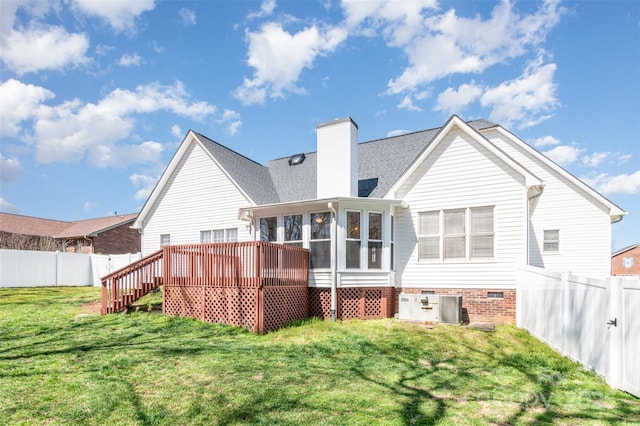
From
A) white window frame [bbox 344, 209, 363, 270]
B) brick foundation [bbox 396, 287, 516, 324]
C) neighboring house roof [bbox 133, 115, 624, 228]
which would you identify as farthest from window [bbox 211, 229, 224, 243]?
brick foundation [bbox 396, 287, 516, 324]

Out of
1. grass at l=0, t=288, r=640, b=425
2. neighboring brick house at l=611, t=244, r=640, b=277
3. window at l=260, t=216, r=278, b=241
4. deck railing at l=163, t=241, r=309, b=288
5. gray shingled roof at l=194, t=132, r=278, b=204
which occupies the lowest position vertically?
neighboring brick house at l=611, t=244, r=640, b=277

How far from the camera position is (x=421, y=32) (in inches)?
508

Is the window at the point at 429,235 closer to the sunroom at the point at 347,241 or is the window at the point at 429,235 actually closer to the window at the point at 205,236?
the sunroom at the point at 347,241

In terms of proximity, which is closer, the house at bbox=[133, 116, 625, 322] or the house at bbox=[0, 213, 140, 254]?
the house at bbox=[133, 116, 625, 322]

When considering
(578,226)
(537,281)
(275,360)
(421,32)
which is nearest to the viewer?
(275,360)

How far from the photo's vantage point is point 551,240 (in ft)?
49.0

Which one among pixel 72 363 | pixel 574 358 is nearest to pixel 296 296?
pixel 72 363

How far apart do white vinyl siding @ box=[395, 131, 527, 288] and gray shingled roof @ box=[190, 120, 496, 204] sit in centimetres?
149

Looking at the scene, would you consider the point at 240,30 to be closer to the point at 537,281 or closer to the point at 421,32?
the point at 421,32

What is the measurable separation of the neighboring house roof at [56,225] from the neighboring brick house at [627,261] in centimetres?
4674

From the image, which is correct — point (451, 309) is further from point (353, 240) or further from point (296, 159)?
point (296, 159)

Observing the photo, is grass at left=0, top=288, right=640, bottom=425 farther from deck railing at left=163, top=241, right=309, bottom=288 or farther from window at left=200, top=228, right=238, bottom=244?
window at left=200, top=228, right=238, bottom=244

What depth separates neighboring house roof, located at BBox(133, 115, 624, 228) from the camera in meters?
14.2

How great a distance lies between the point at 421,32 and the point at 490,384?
11.4m
